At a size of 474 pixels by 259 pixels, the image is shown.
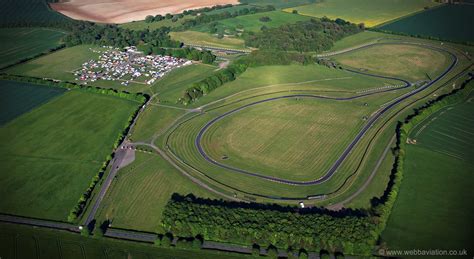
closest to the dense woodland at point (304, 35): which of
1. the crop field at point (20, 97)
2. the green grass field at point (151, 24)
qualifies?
the green grass field at point (151, 24)

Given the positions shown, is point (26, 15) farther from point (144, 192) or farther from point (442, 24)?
point (442, 24)

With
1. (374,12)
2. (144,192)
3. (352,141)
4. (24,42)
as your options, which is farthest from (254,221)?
(374,12)

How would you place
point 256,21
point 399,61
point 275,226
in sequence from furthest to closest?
point 256,21 < point 399,61 < point 275,226

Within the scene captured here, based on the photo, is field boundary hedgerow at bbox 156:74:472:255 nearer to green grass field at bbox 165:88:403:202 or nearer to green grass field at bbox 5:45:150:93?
green grass field at bbox 165:88:403:202

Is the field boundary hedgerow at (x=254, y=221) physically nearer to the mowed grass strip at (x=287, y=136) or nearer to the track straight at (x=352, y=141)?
the track straight at (x=352, y=141)

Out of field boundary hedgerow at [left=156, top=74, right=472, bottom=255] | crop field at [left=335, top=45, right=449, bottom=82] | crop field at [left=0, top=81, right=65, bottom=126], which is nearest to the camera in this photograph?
field boundary hedgerow at [left=156, top=74, right=472, bottom=255]

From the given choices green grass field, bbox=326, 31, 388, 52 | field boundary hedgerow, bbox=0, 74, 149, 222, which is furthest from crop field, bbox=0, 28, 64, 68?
green grass field, bbox=326, 31, 388, 52

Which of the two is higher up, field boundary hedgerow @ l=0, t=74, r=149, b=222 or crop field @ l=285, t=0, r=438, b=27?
crop field @ l=285, t=0, r=438, b=27
